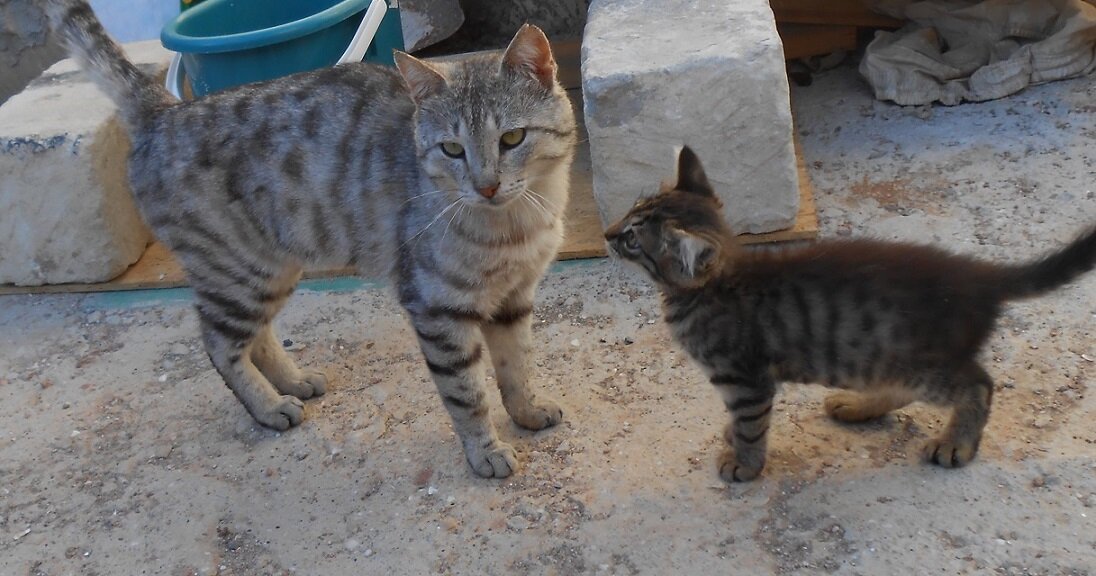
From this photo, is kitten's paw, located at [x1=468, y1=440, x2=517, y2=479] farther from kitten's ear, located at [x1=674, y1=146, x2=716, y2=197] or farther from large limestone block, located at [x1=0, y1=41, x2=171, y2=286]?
large limestone block, located at [x1=0, y1=41, x2=171, y2=286]

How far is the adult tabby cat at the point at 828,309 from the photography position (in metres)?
2.72

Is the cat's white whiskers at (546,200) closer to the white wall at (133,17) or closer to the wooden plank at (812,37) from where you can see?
the wooden plank at (812,37)

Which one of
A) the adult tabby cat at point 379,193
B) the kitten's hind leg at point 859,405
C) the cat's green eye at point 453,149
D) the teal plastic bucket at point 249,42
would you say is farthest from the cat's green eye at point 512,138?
the teal plastic bucket at point 249,42

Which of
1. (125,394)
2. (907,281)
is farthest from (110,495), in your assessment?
(907,281)

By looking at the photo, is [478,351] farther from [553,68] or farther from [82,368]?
[82,368]

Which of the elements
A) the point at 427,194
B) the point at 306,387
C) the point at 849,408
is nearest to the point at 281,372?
the point at 306,387

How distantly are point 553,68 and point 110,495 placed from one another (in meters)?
2.16

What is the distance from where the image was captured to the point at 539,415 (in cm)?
346

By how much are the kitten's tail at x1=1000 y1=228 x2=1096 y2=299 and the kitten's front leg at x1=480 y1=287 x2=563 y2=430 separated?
4.87 ft

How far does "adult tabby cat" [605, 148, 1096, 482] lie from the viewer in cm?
272

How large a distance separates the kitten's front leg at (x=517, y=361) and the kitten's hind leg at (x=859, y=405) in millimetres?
940

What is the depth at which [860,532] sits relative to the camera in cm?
280

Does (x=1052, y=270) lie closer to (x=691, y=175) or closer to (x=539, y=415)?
(x=691, y=175)

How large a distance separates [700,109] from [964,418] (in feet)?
5.26
